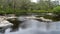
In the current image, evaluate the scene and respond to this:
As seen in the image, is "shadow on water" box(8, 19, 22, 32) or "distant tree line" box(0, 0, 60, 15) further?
"distant tree line" box(0, 0, 60, 15)

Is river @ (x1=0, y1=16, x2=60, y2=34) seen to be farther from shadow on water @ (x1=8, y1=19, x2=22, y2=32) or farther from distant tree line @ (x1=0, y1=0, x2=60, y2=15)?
distant tree line @ (x1=0, y1=0, x2=60, y2=15)

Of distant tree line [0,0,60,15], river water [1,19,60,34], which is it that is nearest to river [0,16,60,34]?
river water [1,19,60,34]

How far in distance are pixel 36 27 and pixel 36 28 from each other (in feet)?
0.13

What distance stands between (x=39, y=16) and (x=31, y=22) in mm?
259

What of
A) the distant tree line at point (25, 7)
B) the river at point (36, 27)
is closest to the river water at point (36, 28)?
the river at point (36, 27)

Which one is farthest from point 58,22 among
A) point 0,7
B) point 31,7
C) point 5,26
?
point 0,7

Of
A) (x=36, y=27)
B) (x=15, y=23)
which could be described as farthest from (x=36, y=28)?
(x=15, y=23)

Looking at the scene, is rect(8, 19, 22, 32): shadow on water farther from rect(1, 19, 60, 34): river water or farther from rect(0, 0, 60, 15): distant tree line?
rect(0, 0, 60, 15): distant tree line

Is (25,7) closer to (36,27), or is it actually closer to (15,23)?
(15,23)

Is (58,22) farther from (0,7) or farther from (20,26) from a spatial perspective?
(0,7)

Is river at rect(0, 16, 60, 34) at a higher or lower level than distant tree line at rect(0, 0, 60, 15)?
lower

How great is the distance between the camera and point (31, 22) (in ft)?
11.0

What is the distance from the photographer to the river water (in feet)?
10.3

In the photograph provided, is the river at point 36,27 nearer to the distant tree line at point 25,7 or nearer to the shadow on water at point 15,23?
the shadow on water at point 15,23
